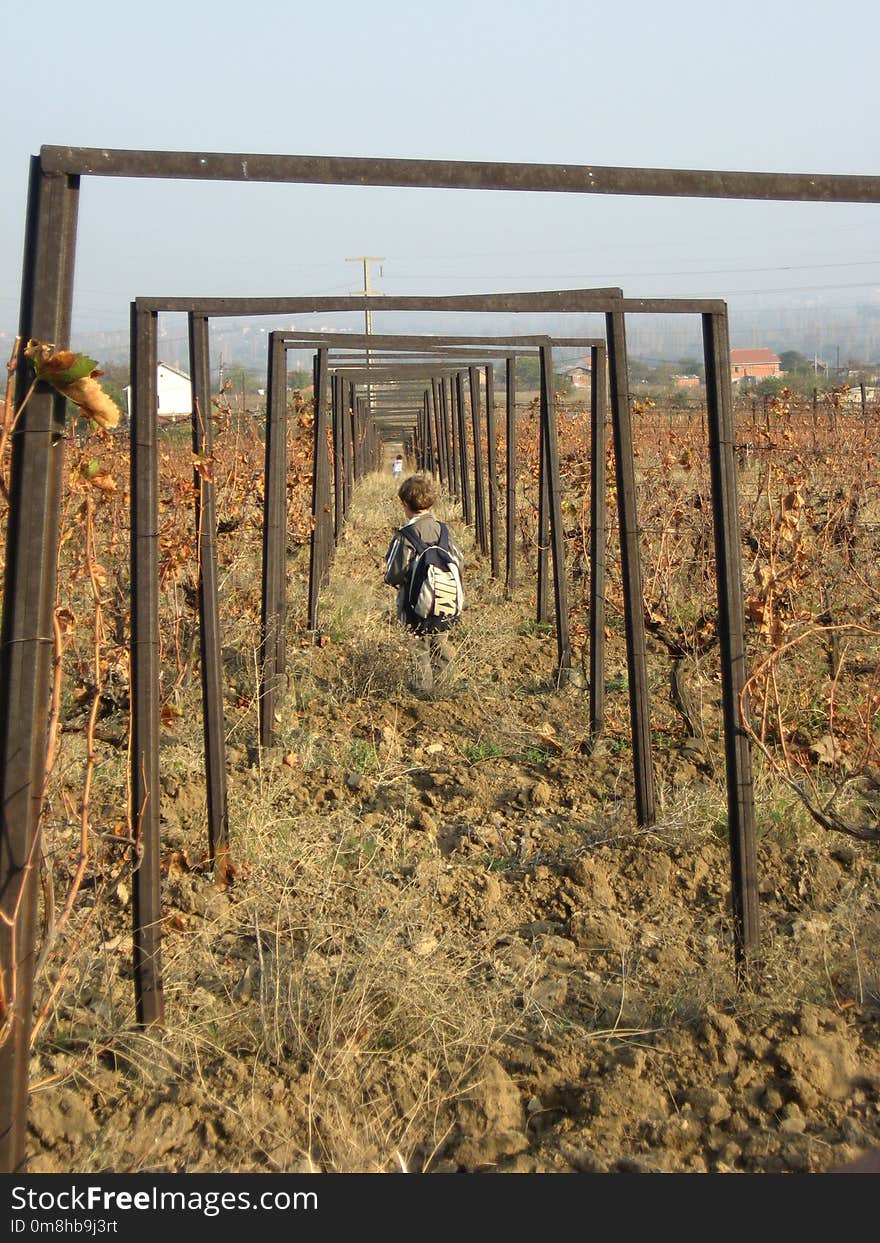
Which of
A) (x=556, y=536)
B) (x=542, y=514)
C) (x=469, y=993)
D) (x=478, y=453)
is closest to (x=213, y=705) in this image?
(x=469, y=993)

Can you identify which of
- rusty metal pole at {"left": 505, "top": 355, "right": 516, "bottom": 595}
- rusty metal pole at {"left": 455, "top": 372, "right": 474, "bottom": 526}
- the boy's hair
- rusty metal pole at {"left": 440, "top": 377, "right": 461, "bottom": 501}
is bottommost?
the boy's hair

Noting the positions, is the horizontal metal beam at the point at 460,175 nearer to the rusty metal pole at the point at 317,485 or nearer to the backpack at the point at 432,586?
the backpack at the point at 432,586

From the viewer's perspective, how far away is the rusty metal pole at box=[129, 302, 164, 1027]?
10.7 ft

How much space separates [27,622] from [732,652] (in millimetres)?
2185

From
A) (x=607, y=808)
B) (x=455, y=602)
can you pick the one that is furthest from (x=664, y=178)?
(x=455, y=602)

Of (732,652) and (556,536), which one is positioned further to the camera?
(556,536)

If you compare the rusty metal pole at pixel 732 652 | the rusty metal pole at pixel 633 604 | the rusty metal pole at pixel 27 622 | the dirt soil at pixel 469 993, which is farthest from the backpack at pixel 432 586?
the rusty metal pole at pixel 27 622

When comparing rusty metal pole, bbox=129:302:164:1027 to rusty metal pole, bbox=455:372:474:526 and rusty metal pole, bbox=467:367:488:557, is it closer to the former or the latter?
rusty metal pole, bbox=467:367:488:557

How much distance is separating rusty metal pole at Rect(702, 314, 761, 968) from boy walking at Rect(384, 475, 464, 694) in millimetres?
3559

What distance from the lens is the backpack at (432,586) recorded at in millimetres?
7301

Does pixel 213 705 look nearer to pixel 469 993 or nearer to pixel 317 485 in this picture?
pixel 469 993

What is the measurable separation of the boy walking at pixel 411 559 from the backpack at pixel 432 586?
18 mm

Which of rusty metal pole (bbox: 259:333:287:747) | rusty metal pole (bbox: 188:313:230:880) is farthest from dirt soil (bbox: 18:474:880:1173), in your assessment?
rusty metal pole (bbox: 259:333:287:747)

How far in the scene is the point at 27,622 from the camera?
2.42m
